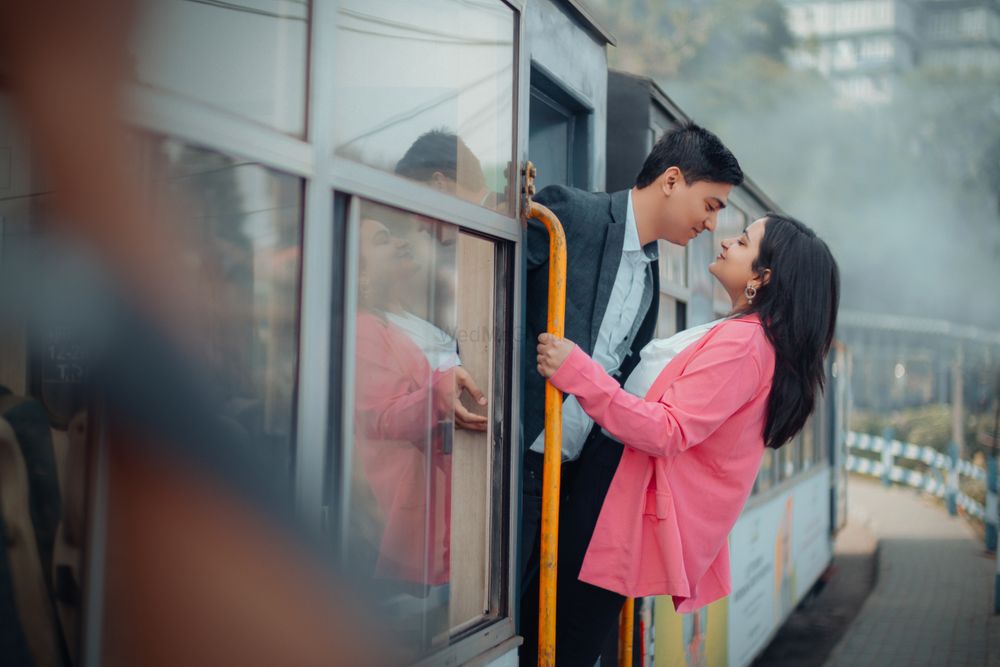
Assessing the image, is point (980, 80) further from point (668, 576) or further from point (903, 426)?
point (668, 576)

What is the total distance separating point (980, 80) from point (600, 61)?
4667 centimetres

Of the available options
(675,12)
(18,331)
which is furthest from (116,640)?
(675,12)

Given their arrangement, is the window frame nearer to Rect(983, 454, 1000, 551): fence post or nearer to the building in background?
Rect(983, 454, 1000, 551): fence post

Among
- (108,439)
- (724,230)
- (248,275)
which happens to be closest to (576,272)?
(248,275)

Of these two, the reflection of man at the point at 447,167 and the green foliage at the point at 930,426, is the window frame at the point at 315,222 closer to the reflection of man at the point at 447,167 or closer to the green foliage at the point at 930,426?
the reflection of man at the point at 447,167

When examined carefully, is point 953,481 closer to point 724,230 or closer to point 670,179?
point 724,230

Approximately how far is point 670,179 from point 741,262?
28 cm

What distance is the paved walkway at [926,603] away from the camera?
22.1ft

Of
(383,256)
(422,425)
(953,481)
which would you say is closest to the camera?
(383,256)

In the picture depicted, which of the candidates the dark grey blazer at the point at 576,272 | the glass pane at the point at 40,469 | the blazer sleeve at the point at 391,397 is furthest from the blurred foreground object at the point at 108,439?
the dark grey blazer at the point at 576,272

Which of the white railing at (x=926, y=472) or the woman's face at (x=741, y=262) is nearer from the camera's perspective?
the woman's face at (x=741, y=262)

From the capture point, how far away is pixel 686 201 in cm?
256

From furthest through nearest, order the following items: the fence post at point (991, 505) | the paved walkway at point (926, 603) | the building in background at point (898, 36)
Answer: the building in background at point (898, 36)
the fence post at point (991, 505)
the paved walkway at point (926, 603)

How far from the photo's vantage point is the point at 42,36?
3.68 ft
